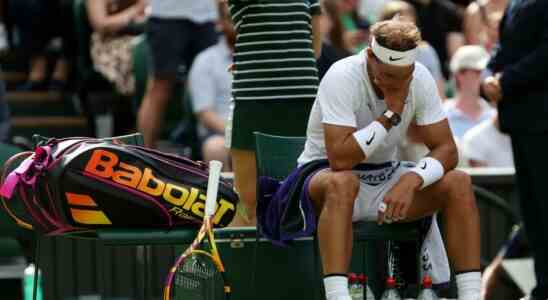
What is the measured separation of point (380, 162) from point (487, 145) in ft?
9.80

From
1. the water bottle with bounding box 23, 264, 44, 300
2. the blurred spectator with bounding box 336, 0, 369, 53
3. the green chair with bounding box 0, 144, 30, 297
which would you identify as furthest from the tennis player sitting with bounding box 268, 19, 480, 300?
the blurred spectator with bounding box 336, 0, 369, 53

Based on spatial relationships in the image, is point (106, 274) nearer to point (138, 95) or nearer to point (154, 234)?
point (154, 234)

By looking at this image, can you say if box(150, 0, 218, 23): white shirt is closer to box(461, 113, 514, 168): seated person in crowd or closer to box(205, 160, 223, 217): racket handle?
box(461, 113, 514, 168): seated person in crowd

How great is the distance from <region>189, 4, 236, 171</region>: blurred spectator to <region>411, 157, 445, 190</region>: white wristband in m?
3.24

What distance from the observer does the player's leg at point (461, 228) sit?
600 centimetres

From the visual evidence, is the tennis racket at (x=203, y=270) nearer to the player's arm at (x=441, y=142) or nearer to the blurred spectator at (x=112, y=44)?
the player's arm at (x=441, y=142)

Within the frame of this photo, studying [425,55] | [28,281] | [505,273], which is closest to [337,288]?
[28,281]

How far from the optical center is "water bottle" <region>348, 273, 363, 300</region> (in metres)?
6.04

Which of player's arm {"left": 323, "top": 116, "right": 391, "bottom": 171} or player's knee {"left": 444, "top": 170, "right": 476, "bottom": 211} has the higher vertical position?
player's arm {"left": 323, "top": 116, "right": 391, "bottom": 171}

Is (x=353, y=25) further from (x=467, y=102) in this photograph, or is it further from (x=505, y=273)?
Answer: (x=505, y=273)

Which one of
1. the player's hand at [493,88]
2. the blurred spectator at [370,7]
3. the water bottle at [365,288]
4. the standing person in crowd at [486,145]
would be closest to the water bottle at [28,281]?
the water bottle at [365,288]

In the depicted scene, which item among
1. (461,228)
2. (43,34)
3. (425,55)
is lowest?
(461,228)

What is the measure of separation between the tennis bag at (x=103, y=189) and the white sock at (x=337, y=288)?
1.61ft

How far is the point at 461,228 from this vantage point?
600 cm
